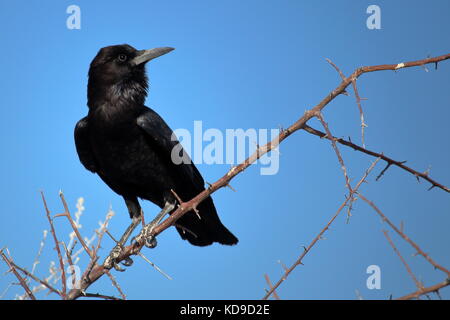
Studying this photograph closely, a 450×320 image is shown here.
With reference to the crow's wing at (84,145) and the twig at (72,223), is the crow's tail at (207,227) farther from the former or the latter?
the twig at (72,223)

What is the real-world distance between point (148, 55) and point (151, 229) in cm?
191

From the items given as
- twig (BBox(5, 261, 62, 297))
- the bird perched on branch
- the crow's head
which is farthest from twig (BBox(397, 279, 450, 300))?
the crow's head

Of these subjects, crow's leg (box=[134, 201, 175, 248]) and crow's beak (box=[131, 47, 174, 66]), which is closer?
crow's leg (box=[134, 201, 175, 248])

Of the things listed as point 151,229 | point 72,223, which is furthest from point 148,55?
point 72,223

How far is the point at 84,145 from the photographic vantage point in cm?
566

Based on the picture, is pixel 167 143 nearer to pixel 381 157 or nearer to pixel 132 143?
pixel 132 143

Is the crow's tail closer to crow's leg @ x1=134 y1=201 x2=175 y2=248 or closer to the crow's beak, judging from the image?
crow's leg @ x1=134 y1=201 x2=175 y2=248

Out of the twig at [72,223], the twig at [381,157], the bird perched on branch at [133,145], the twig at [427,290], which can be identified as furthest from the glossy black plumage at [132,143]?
the twig at [427,290]

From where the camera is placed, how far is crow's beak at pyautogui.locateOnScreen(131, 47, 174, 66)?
5590 mm

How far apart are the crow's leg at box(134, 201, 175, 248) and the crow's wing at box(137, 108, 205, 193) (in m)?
0.31

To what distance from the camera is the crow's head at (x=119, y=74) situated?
5.37 meters

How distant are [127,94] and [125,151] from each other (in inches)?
25.0
